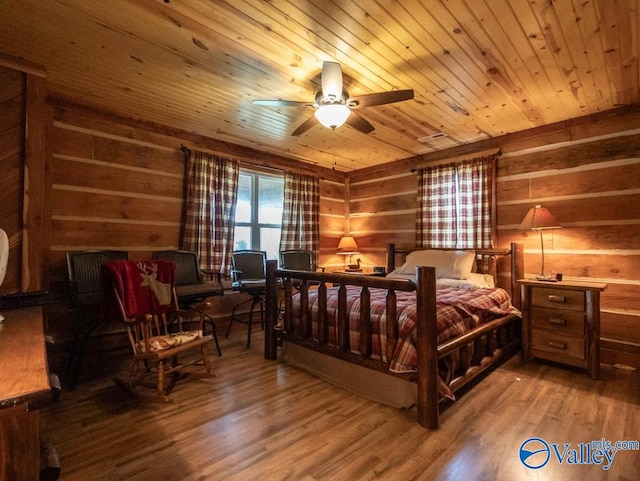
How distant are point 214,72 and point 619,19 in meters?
2.51

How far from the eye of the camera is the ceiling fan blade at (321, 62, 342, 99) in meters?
1.98

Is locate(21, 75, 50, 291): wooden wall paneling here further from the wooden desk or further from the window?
the window

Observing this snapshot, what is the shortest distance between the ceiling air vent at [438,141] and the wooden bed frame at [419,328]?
1348 millimetres

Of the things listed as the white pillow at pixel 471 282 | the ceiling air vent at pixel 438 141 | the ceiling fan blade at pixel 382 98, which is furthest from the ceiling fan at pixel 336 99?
the white pillow at pixel 471 282

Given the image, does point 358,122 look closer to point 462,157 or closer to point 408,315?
point 408,315

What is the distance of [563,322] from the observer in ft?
8.79

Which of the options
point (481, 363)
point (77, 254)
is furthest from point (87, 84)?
point (481, 363)

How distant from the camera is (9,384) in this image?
78cm

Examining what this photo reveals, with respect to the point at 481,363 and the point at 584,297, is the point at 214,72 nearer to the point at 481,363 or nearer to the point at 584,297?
the point at 481,363

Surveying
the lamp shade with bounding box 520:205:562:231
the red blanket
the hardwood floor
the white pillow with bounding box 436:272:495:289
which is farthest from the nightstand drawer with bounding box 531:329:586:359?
the red blanket

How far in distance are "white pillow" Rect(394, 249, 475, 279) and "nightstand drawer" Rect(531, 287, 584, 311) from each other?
0.67m

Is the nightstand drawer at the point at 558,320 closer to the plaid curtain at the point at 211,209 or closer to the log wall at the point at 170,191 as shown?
the log wall at the point at 170,191

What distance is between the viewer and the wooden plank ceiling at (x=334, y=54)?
5.74 ft

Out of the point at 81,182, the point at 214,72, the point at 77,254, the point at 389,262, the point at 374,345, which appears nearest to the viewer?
the point at 374,345
